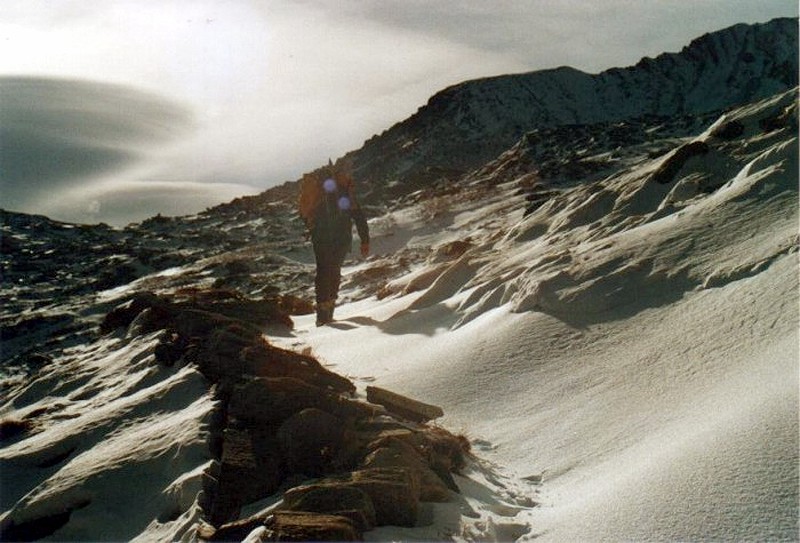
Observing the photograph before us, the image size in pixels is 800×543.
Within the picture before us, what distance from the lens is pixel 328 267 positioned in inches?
422

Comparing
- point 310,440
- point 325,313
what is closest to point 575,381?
point 310,440

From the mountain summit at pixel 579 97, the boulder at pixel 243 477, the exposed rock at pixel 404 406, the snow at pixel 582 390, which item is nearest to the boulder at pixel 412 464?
the snow at pixel 582 390

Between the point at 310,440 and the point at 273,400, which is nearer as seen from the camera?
the point at 310,440

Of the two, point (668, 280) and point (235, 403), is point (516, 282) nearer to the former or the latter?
point (668, 280)

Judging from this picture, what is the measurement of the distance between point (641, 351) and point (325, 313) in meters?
6.27

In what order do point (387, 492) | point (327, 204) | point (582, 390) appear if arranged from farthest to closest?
point (327, 204) → point (582, 390) → point (387, 492)

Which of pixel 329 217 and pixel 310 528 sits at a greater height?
pixel 329 217

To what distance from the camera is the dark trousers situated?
10591mm

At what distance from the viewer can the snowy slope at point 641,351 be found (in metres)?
3.16

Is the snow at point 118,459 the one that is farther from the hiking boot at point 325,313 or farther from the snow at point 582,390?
the hiking boot at point 325,313

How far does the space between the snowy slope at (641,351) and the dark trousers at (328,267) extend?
1.18 meters

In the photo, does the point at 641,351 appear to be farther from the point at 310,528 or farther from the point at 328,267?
the point at 328,267

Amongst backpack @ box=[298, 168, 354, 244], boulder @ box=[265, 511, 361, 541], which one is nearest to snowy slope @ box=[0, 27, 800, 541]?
boulder @ box=[265, 511, 361, 541]

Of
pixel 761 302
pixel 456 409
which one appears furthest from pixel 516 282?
pixel 761 302
